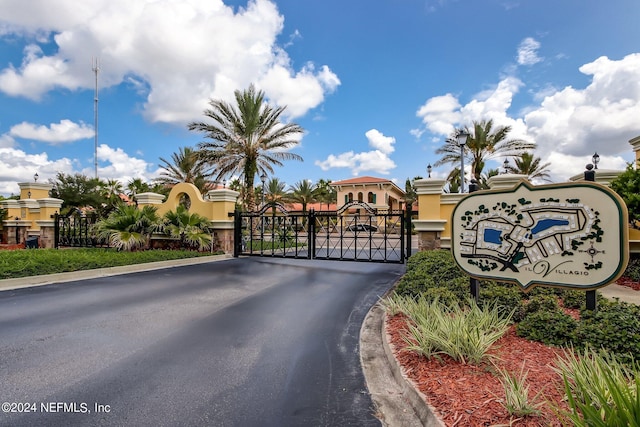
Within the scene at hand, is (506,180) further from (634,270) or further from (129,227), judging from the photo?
(129,227)

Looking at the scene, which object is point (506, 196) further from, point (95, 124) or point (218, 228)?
point (95, 124)

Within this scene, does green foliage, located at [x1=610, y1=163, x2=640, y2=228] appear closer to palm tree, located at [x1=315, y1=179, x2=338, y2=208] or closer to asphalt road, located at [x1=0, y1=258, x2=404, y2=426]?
asphalt road, located at [x1=0, y1=258, x2=404, y2=426]

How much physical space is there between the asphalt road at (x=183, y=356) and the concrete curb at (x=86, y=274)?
0.85 meters

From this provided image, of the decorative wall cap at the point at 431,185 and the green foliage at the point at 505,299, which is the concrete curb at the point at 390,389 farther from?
the decorative wall cap at the point at 431,185

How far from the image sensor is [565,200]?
4.30 meters

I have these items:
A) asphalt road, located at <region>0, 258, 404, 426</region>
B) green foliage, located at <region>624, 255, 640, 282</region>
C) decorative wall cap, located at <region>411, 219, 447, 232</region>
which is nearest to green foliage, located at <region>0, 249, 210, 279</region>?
asphalt road, located at <region>0, 258, 404, 426</region>

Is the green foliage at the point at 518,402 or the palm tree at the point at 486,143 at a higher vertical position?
the palm tree at the point at 486,143

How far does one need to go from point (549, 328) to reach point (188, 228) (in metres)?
13.1

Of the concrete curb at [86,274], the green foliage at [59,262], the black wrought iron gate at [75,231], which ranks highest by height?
the black wrought iron gate at [75,231]

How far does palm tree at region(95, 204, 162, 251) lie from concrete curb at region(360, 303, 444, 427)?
38.0 feet

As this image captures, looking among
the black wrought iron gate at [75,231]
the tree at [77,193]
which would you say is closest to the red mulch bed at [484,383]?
the black wrought iron gate at [75,231]

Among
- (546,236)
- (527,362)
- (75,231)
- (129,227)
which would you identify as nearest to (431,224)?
(546,236)

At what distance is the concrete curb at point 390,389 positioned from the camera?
9.36 feet

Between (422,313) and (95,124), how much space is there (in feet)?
126
